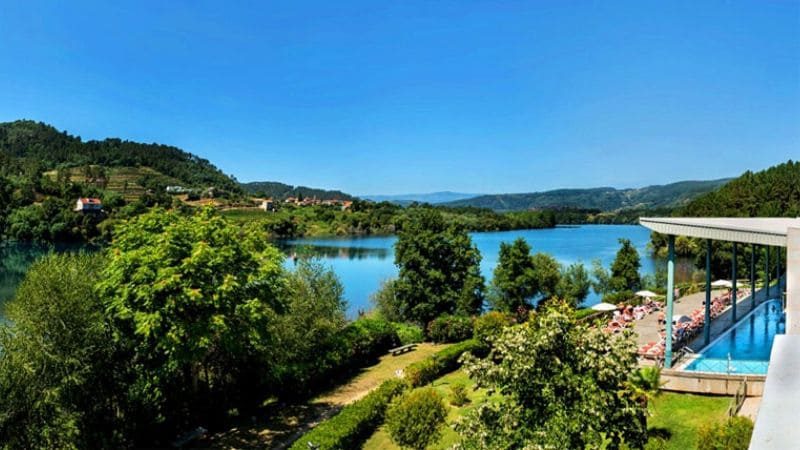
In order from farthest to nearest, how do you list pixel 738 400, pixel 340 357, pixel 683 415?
pixel 340 357 < pixel 738 400 < pixel 683 415

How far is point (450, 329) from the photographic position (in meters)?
28.0

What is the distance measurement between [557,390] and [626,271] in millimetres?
39147

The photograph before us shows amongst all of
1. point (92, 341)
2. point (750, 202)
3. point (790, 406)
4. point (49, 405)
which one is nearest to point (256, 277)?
point (92, 341)

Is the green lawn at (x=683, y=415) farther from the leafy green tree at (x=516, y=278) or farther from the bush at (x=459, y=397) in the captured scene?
the leafy green tree at (x=516, y=278)

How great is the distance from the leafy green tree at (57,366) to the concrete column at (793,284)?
15.6 m

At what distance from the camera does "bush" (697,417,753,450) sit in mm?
9641

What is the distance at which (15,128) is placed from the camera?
7574 inches

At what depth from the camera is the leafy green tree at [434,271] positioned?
31281mm

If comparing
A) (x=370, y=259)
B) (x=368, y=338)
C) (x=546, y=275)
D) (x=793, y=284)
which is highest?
(x=793, y=284)

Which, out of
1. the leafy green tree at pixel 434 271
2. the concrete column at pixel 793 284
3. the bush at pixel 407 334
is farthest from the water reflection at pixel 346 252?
the concrete column at pixel 793 284

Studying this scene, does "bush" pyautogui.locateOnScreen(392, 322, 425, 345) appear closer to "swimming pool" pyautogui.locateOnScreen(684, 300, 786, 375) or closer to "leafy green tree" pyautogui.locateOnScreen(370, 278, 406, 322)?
"leafy green tree" pyautogui.locateOnScreen(370, 278, 406, 322)

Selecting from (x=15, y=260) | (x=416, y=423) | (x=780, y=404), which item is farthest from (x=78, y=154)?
(x=780, y=404)

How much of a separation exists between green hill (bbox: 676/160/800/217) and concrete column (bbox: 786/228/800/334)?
68.2 metres

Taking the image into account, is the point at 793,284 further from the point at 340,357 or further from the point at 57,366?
the point at 57,366
